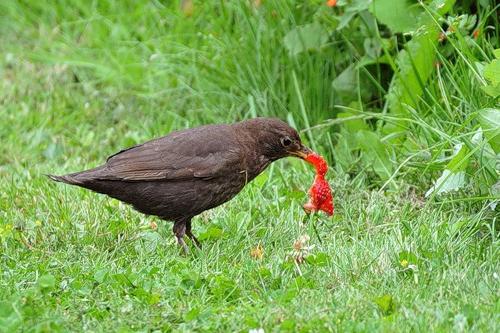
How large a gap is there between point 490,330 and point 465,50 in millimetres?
2051

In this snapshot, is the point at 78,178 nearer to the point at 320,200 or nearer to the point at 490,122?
the point at 320,200

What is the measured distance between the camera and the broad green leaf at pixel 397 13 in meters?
6.77

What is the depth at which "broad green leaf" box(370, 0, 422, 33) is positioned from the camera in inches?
267

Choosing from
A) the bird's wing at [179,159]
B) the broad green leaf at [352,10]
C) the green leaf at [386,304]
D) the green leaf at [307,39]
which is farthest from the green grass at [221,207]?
the broad green leaf at [352,10]

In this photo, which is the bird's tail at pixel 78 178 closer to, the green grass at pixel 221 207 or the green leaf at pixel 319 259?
the green grass at pixel 221 207

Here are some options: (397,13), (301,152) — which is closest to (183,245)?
(301,152)

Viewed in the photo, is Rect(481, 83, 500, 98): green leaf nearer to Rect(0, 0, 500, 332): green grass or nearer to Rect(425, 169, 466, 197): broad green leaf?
Rect(0, 0, 500, 332): green grass

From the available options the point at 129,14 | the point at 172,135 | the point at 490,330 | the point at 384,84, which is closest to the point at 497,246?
the point at 490,330

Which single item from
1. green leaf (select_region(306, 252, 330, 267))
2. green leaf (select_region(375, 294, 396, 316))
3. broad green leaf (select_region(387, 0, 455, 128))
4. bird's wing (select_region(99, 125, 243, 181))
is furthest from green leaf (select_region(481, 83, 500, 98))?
green leaf (select_region(375, 294, 396, 316))

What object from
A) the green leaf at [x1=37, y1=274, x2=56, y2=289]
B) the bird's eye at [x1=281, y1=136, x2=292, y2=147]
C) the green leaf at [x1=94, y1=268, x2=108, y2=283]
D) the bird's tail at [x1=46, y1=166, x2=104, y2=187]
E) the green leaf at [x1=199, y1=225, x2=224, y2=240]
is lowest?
the green leaf at [x1=199, y1=225, x2=224, y2=240]

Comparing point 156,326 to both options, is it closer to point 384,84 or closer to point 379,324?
point 379,324

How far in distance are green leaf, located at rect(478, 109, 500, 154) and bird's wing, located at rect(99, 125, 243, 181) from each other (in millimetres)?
1340

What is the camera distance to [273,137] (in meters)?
6.10

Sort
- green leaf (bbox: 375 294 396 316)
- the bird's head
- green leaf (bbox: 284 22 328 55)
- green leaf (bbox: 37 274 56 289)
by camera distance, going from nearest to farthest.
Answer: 1. green leaf (bbox: 375 294 396 316)
2. green leaf (bbox: 37 274 56 289)
3. the bird's head
4. green leaf (bbox: 284 22 328 55)
